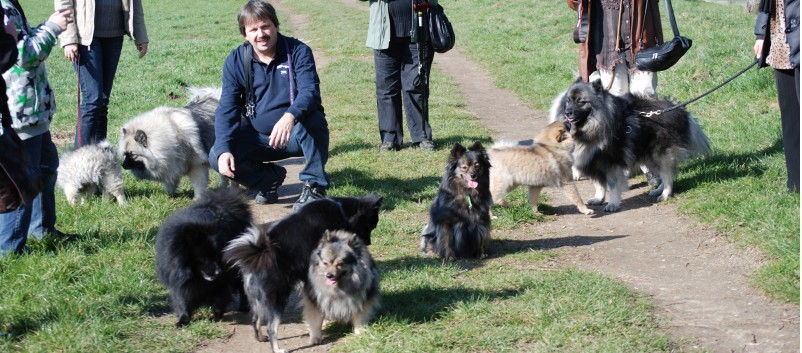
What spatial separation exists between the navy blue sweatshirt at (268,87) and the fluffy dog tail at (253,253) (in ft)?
7.65

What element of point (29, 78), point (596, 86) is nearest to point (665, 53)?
point (596, 86)

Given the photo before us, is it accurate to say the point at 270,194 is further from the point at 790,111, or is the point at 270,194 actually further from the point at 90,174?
the point at 790,111

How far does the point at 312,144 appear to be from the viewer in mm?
6590

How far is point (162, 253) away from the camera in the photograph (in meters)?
4.36

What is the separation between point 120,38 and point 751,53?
869cm

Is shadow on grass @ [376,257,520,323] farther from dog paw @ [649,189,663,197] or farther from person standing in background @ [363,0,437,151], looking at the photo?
person standing in background @ [363,0,437,151]

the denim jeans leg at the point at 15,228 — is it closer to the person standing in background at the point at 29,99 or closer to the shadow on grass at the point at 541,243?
the person standing in background at the point at 29,99

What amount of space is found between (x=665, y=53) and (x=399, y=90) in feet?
10.1

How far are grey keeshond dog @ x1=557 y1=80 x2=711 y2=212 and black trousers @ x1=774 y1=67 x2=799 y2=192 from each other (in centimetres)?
96

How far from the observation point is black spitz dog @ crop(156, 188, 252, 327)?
4.32m

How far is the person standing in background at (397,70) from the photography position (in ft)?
28.7

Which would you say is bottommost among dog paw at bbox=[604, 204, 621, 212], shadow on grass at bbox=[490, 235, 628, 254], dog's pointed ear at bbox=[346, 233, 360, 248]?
dog paw at bbox=[604, 204, 621, 212]

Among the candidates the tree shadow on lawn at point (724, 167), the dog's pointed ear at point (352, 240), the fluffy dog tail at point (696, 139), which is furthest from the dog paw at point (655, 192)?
the dog's pointed ear at point (352, 240)

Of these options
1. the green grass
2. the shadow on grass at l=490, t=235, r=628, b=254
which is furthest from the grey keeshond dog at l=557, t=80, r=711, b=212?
the shadow on grass at l=490, t=235, r=628, b=254
